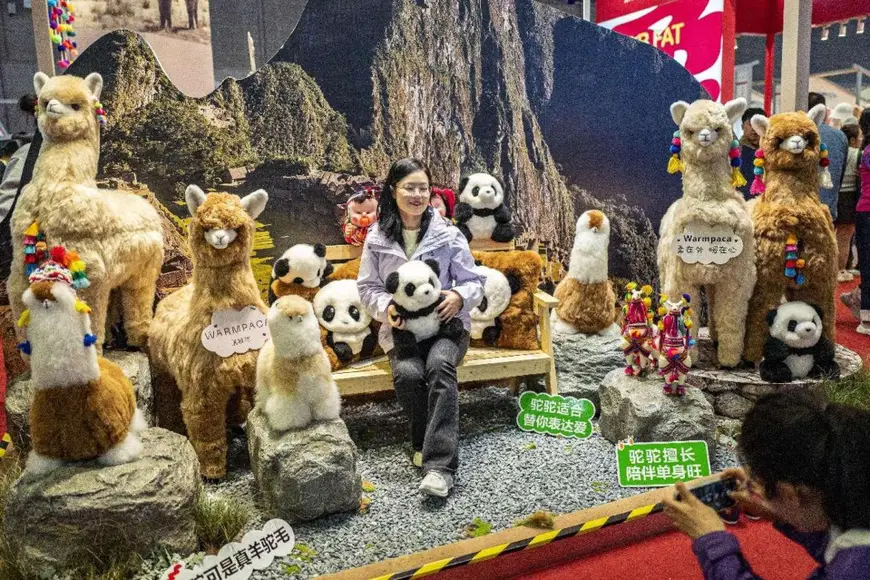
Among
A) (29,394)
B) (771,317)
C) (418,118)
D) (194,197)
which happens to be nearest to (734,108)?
(771,317)

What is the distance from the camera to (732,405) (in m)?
3.29

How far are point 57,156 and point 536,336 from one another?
7.23ft

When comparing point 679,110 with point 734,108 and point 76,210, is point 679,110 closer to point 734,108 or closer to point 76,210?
point 734,108

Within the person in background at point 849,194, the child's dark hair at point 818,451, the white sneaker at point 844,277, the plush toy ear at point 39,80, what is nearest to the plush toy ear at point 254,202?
the plush toy ear at point 39,80

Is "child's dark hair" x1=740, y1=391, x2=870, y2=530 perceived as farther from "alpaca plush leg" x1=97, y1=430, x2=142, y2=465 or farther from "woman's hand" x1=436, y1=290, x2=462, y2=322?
"alpaca plush leg" x1=97, y1=430, x2=142, y2=465

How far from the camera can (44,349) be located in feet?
6.61

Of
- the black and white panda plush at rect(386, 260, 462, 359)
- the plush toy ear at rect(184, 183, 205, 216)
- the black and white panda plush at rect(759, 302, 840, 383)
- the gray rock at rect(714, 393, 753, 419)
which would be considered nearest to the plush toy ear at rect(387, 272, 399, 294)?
the black and white panda plush at rect(386, 260, 462, 359)

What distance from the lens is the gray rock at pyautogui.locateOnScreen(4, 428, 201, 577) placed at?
Result: 2.02 meters

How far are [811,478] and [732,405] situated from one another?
202 cm

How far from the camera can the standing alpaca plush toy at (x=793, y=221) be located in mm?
3174

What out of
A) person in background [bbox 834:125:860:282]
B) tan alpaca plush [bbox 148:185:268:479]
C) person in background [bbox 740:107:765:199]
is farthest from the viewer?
person in background [bbox 834:125:860:282]

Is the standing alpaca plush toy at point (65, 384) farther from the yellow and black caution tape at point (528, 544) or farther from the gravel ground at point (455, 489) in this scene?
the yellow and black caution tape at point (528, 544)

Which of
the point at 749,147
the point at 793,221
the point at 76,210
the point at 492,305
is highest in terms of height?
the point at 749,147

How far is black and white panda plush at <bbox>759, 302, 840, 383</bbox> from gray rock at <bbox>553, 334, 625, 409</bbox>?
2.22 ft
